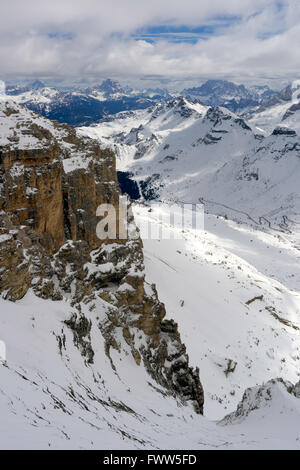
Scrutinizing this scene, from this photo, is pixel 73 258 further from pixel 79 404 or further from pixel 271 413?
pixel 271 413

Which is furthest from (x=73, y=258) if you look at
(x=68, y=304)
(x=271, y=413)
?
(x=271, y=413)

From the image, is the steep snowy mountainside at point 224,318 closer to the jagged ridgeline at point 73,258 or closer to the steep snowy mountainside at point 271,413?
the jagged ridgeline at point 73,258

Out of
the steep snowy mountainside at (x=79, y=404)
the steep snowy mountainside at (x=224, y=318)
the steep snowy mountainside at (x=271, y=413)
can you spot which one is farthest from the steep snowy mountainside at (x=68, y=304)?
the steep snowy mountainside at (x=224, y=318)

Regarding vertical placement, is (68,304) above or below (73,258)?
below

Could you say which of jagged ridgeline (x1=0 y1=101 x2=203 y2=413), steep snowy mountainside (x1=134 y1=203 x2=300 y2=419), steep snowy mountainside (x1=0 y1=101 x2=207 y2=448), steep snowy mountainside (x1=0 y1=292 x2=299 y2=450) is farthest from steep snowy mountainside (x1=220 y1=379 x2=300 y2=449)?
steep snowy mountainside (x1=134 y1=203 x2=300 y2=419)

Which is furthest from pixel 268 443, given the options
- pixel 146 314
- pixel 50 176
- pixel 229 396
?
pixel 50 176

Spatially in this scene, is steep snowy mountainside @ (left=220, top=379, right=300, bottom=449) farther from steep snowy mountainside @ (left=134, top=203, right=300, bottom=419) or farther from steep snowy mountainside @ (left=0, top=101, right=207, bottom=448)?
steep snowy mountainside @ (left=134, top=203, right=300, bottom=419)

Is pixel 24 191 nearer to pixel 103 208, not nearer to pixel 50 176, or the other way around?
pixel 50 176
